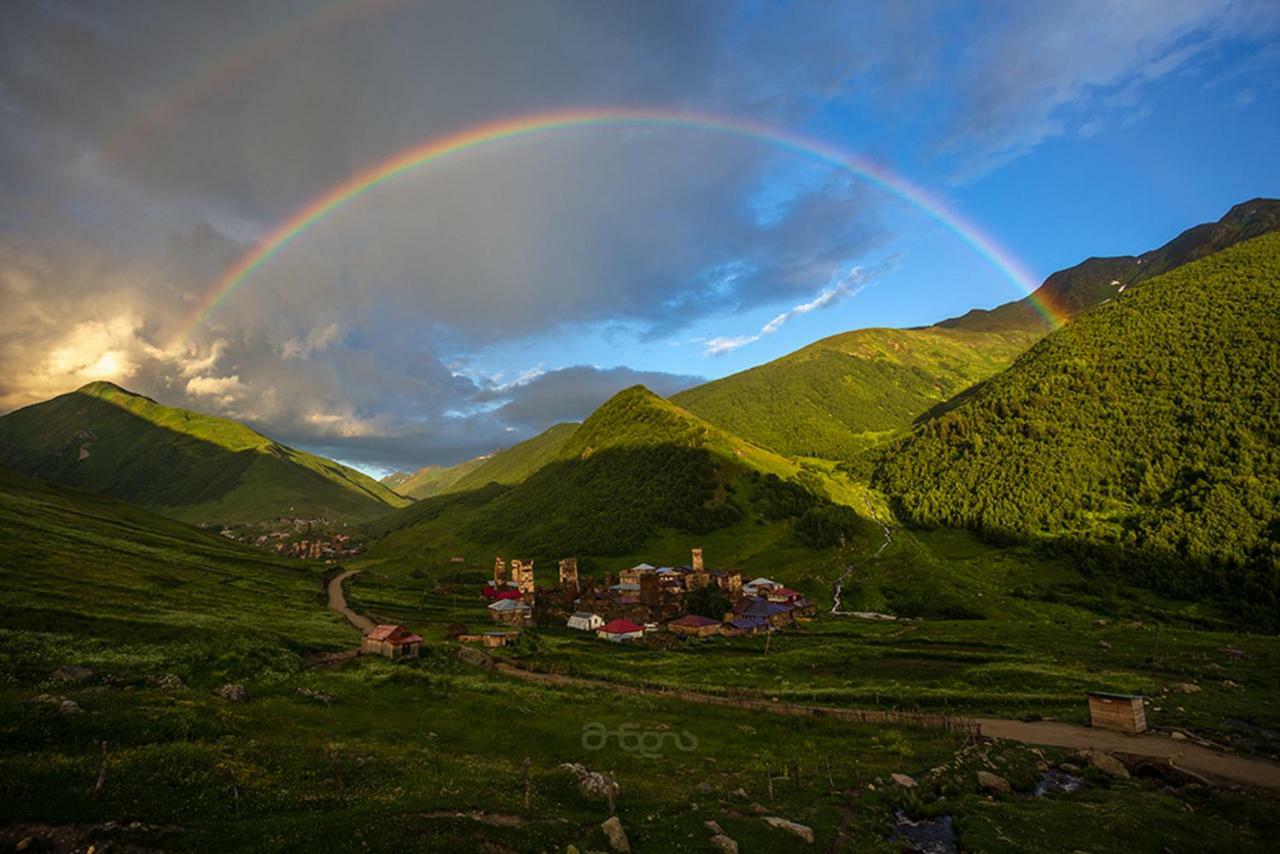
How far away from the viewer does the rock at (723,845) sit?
890 inches

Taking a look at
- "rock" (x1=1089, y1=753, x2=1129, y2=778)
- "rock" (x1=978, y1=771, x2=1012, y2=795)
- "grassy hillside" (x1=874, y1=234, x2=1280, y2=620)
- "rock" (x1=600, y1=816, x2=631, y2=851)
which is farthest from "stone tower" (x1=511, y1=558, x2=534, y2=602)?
"grassy hillside" (x1=874, y1=234, x2=1280, y2=620)

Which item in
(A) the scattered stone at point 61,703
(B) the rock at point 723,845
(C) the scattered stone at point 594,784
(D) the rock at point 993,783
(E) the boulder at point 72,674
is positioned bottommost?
(D) the rock at point 993,783

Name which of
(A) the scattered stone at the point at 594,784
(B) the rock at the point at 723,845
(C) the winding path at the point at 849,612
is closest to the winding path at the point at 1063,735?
(A) the scattered stone at the point at 594,784

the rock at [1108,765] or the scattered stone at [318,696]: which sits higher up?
the scattered stone at [318,696]

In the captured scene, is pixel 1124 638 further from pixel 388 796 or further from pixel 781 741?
pixel 388 796

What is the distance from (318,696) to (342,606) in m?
82.7

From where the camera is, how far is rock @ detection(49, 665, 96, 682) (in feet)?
118

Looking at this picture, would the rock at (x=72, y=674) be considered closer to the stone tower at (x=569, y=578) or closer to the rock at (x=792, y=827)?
the rock at (x=792, y=827)

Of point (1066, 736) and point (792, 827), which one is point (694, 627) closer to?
point (1066, 736)

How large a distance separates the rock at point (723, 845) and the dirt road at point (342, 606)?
7827 cm

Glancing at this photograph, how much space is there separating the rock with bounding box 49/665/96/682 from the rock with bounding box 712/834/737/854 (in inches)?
1565

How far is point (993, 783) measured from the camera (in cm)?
3362

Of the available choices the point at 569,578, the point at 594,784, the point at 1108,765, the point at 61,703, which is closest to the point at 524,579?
the point at 569,578

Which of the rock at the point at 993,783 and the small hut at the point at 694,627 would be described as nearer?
the rock at the point at 993,783
